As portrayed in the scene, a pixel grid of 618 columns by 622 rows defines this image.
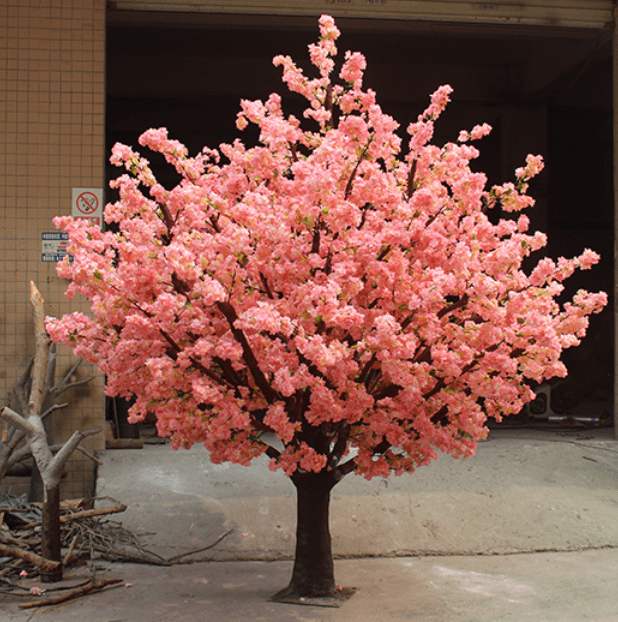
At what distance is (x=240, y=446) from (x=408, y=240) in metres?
Result: 1.38

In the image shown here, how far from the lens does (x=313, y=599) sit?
380 centimetres

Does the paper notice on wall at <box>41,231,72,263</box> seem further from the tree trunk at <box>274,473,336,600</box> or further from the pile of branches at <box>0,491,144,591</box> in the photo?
the tree trunk at <box>274,473,336,600</box>

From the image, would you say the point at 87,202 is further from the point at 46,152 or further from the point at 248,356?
the point at 248,356

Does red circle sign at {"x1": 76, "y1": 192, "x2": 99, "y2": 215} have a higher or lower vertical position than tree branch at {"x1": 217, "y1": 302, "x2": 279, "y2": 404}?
higher

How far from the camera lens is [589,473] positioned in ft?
19.3

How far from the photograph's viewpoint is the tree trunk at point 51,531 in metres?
4.02

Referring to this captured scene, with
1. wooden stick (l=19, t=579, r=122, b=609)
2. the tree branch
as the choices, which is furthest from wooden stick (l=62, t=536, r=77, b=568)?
the tree branch

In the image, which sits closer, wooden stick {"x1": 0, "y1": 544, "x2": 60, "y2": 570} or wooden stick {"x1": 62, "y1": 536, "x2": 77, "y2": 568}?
wooden stick {"x1": 0, "y1": 544, "x2": 60, "y2": 570}

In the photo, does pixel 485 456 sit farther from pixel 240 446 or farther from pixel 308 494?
pixel 240 446

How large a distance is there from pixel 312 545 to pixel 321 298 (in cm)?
172

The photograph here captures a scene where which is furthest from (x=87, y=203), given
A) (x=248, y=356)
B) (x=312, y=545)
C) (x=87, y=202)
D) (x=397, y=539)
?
(x=397, y=539)

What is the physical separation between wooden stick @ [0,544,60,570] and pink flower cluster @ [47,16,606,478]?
4.22 feet

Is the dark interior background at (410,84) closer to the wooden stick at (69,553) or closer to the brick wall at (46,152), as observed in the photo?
the brick wall at (46,152)

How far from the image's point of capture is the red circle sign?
5.87 meters
